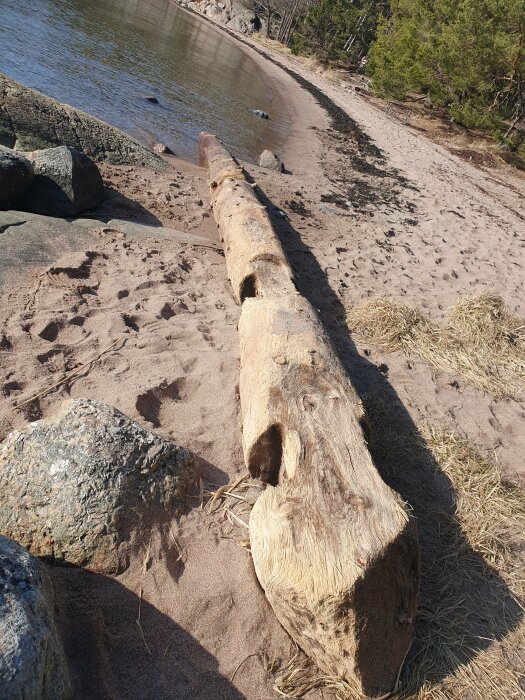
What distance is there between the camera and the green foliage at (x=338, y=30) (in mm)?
33531

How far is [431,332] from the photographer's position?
557cm

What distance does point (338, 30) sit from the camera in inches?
1341

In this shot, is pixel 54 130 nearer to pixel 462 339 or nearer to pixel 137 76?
pixel 462 339

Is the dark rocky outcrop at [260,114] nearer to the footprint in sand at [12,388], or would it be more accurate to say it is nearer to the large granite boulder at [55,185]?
the large granite boulder at [55,185]

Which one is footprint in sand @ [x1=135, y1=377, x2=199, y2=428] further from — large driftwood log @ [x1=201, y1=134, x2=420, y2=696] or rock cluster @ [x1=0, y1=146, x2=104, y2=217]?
rock cluster @ [x1=0, y1=146, x2=104, y2=217]

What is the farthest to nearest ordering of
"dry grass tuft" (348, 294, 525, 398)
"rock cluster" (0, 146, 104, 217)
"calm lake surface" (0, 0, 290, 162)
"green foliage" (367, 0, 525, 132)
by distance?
"green foliage" (367, 0, 525, 132) → "calm lake surface" (0, 0, 290, 162) → "rock cluster" (0, 146, 104, 217) → "dry grass tuft" (348, 294, 525, 398)

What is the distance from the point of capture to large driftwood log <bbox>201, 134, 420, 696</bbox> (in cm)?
228

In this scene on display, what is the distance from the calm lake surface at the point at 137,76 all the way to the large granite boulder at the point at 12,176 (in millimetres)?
4920

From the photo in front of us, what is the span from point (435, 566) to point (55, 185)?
17.7 ft

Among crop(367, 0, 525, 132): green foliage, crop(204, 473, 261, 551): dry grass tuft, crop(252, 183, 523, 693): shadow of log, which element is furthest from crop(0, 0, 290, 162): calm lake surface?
crop(204, 473, 261, 551): dry grass tuft

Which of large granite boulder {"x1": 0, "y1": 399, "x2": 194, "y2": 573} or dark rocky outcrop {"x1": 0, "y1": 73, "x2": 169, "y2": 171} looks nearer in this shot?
large granite boulder {"x1": 0, "y1": 399, "x2": 194, "y2": 573}

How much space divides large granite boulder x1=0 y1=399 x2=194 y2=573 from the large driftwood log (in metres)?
0.61


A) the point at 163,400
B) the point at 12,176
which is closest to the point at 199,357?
the point at 163,400

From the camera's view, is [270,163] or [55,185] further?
[270,163]
